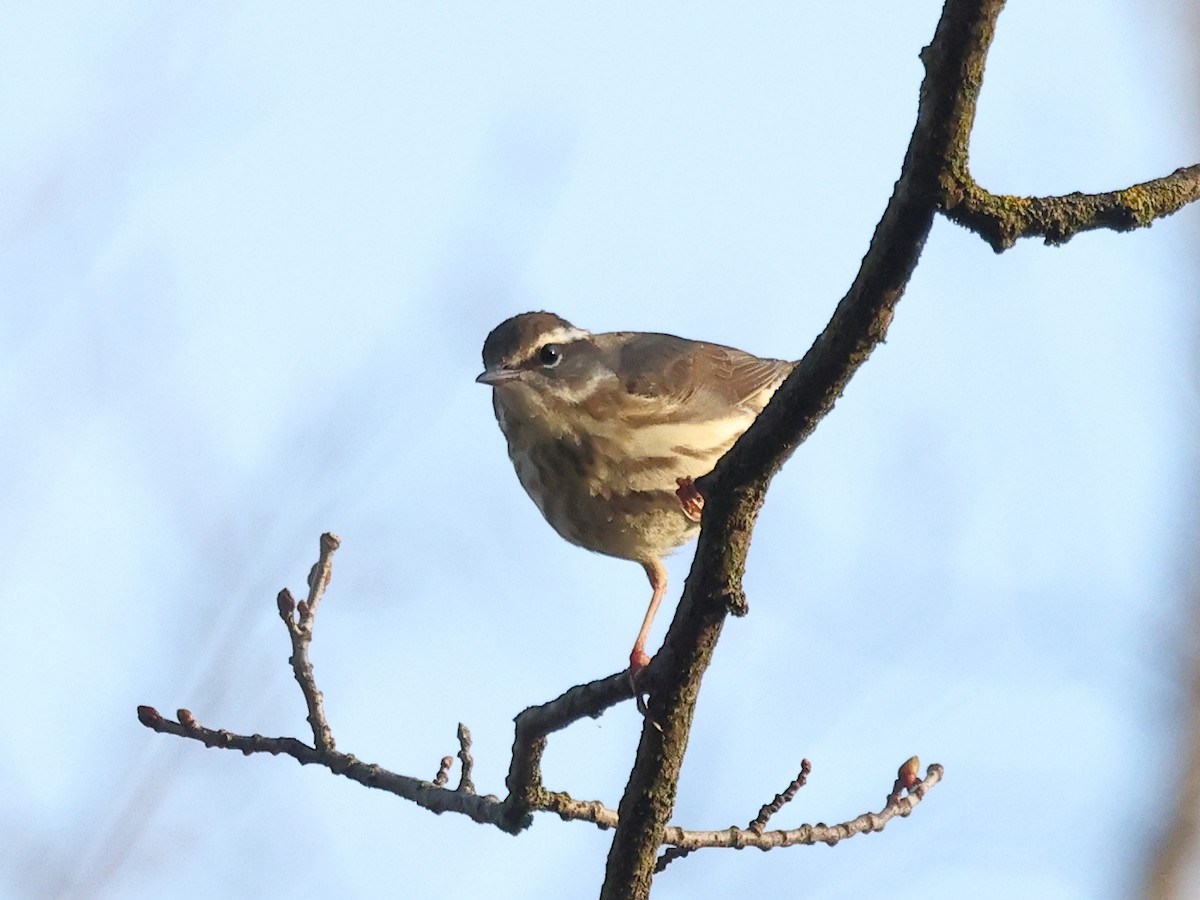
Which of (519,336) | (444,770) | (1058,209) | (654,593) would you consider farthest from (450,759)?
(1058,209)

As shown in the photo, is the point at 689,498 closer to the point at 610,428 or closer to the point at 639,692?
the point at 610,428

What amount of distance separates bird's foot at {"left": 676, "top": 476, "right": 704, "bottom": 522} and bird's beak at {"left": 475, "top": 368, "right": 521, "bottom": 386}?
106 centimetres

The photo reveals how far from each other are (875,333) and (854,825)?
3.28 meters

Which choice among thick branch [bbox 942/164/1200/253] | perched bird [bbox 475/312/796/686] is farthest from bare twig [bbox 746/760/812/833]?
thick branch [bbox 942/164/1200/253]

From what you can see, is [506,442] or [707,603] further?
[506,442]

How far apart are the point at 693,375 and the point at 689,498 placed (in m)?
1.56

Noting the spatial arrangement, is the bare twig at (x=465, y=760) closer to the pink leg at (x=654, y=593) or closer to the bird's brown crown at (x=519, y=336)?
the pink leg at (x=654, y=593)

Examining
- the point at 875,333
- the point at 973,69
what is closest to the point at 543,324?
the point at 875,333

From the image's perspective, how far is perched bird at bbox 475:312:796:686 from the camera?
7477 millimetres

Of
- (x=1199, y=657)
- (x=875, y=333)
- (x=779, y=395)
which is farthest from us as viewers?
(x=1199, y=657)

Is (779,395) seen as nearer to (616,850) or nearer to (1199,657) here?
(616,850)

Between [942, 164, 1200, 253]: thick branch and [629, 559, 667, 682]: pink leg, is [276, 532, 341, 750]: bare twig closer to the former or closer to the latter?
[629, 559, 667, 682]: pink leg

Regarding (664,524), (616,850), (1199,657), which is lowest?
(616,850)

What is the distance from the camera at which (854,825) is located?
6.75 meters
